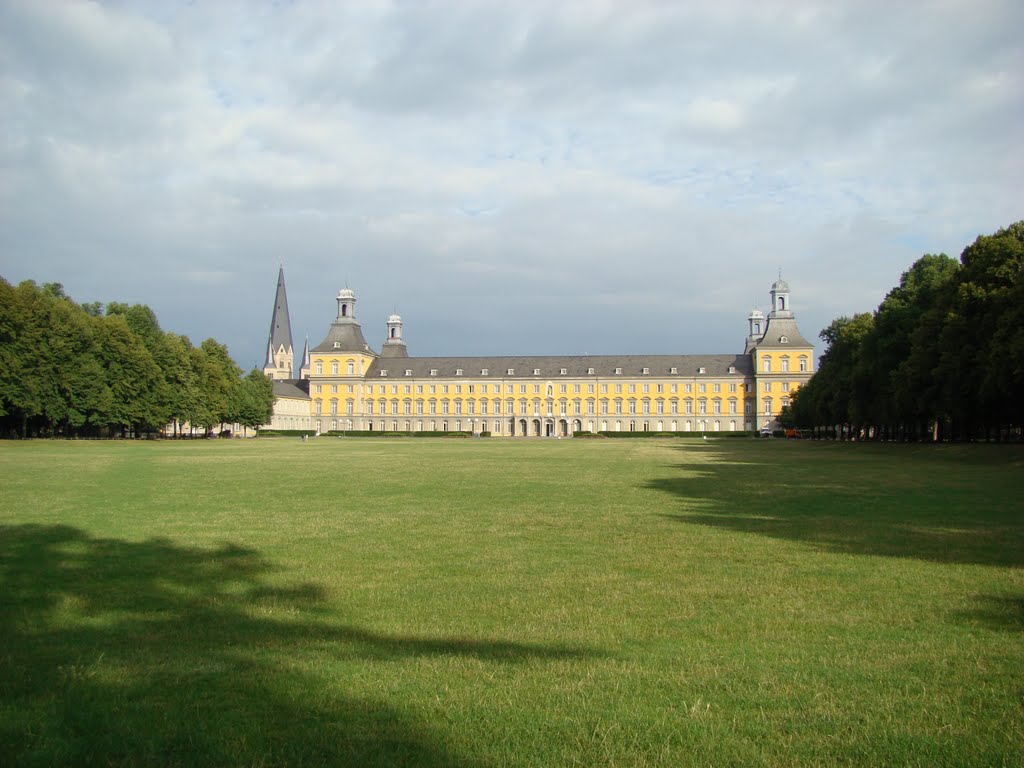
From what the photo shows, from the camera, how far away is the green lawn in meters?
4.50

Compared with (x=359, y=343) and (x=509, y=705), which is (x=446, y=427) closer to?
(x=359, y=343)

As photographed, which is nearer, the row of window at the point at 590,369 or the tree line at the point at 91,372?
the tree line at the point at 91,372

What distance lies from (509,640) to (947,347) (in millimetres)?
39234

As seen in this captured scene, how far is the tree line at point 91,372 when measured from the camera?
178ft

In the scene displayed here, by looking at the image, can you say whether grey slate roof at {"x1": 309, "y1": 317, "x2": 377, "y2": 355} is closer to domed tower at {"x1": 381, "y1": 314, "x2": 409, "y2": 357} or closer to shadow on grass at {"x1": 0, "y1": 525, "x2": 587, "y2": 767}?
domed tower at {"x1": 381, "y1": 314, "x2": 409, "y2": 357}

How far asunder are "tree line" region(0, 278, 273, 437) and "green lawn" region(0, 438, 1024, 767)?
46.6 m

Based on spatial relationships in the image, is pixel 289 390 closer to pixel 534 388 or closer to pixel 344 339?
pixel 344 339

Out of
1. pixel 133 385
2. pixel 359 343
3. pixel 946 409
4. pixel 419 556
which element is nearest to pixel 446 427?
pixel 359 343

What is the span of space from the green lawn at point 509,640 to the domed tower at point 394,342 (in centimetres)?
12471

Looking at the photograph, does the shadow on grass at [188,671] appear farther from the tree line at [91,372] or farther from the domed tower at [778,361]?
the domed tower at [778,361]

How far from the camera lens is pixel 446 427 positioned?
124812mm

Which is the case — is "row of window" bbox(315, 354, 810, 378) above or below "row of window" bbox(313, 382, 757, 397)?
above

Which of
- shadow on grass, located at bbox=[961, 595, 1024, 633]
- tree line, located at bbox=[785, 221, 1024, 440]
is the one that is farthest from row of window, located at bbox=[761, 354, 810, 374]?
shadow on grass, located at bbox=[961, 595, 1024, 633]

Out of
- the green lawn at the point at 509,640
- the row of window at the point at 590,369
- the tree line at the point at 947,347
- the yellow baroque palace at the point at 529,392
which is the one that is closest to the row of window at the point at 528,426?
the yellow baroque palace at the point at 529,392
